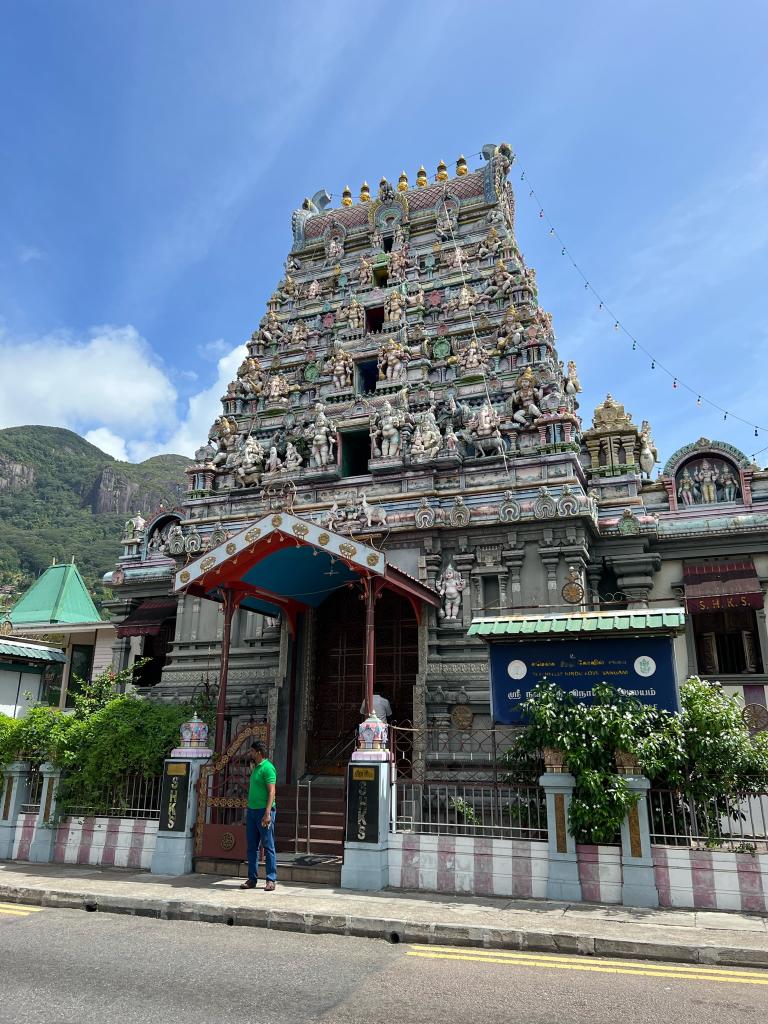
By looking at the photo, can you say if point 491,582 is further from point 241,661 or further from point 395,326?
point 395,326

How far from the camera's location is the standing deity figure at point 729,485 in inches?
733

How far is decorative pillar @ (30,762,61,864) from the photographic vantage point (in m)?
13.0

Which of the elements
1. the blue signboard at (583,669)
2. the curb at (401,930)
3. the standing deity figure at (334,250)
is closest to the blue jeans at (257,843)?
the curb at (401,930)

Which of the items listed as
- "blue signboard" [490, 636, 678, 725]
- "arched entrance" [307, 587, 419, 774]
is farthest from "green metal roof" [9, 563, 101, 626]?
"blue signboard" [490, 636, 678, 725]

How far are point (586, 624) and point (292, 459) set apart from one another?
12088mm

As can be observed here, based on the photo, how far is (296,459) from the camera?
21.3 metres

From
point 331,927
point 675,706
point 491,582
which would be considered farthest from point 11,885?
point 491,582

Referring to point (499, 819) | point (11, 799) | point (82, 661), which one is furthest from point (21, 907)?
point (82, 661)

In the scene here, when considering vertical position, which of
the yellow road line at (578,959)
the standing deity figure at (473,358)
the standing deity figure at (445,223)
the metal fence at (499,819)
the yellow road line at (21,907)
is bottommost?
the yellow road line at (21,907)

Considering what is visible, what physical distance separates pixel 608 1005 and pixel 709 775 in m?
4.76

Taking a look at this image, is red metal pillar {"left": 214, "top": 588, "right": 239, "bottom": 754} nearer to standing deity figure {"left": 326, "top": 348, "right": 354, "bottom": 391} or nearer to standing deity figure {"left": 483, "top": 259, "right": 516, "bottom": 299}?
standing deity figure {"left": 326, "top": 348, "right": 354, "bottom": 391}

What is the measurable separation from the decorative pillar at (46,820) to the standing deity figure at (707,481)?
15.9 metres

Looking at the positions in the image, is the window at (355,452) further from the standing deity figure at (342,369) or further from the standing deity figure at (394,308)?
the standing deity figure at (394,308)

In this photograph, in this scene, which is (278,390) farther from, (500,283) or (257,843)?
(257,843)
